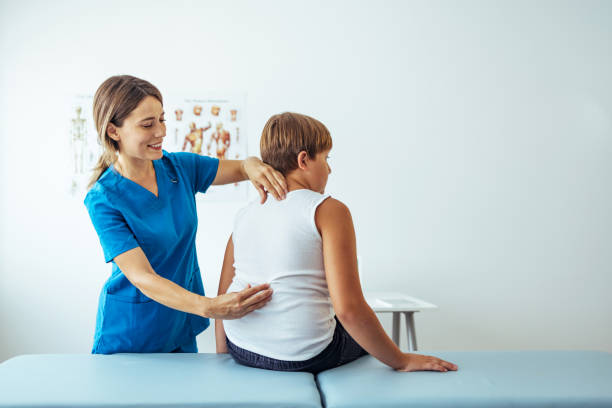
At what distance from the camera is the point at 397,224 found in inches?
117

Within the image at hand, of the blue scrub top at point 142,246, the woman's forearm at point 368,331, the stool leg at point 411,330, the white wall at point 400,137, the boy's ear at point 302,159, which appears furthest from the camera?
the white wall at point 400,137

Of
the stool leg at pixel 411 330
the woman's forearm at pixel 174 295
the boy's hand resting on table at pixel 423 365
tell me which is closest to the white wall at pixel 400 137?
the stool leg at pixel 411 330

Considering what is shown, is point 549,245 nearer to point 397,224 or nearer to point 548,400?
point 397,224

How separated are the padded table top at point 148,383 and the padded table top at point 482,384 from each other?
0.09m

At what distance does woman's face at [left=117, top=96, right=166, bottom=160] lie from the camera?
4.01 ft

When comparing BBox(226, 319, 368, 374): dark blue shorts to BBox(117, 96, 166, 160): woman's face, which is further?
BBox(117, 96, 166, 160): woman's face

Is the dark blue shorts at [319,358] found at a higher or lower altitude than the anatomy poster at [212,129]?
lower

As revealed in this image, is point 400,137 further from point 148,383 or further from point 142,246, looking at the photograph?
point 148,383

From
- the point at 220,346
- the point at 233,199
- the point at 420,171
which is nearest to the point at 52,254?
the point at 233,199

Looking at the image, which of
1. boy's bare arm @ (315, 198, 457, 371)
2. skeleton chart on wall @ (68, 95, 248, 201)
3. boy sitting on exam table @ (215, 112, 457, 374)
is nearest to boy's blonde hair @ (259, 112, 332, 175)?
boy sitting on exam table @ (215, 112, 457, 374)

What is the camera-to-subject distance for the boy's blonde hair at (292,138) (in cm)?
111

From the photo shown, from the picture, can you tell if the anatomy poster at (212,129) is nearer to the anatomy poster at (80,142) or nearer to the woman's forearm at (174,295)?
the anatomy poster at (80,142)

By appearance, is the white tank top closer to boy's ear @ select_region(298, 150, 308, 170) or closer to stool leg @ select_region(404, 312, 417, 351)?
boy's ear @ select_region(298, 150, 308, 170)

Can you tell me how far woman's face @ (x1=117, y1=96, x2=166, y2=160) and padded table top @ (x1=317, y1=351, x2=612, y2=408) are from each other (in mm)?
695
